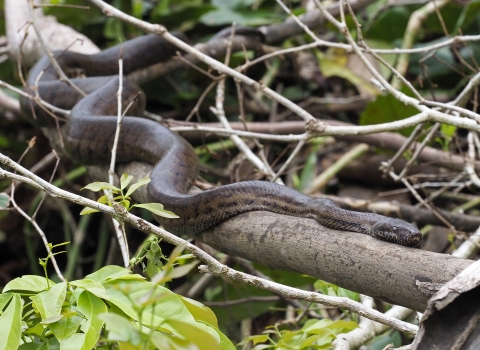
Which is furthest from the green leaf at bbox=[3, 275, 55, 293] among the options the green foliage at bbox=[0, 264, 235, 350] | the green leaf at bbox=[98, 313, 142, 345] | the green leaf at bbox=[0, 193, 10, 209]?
the green leaf at bbox=[0, 193, 10, 209]

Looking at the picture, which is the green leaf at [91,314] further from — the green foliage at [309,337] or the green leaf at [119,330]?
the green foliage at [309,337]

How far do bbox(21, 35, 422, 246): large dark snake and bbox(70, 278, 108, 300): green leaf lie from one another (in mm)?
1329

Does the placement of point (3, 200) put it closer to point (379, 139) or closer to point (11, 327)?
point (11, 327)

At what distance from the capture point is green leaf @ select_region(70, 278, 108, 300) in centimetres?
186

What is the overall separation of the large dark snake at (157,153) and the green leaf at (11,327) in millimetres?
1486

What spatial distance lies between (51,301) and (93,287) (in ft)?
0.46

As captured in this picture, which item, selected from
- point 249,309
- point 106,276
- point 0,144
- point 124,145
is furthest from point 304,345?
point 0,144

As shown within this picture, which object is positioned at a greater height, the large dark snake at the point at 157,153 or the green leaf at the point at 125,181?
the green leaf at the point at 125,181

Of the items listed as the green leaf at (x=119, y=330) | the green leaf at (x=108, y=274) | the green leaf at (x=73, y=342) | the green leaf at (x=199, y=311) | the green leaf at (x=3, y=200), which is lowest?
the green leaf at (x=3, y=200)

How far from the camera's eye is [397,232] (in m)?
2.84

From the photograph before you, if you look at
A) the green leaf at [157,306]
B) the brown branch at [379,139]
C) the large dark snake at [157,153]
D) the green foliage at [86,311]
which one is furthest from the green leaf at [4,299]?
the brown branch at [379,139]

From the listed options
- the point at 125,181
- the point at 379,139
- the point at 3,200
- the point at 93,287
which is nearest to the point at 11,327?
the point at 93,287

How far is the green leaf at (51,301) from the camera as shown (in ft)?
6.17

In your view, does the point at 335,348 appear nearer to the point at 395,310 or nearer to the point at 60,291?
the point at 395,310
